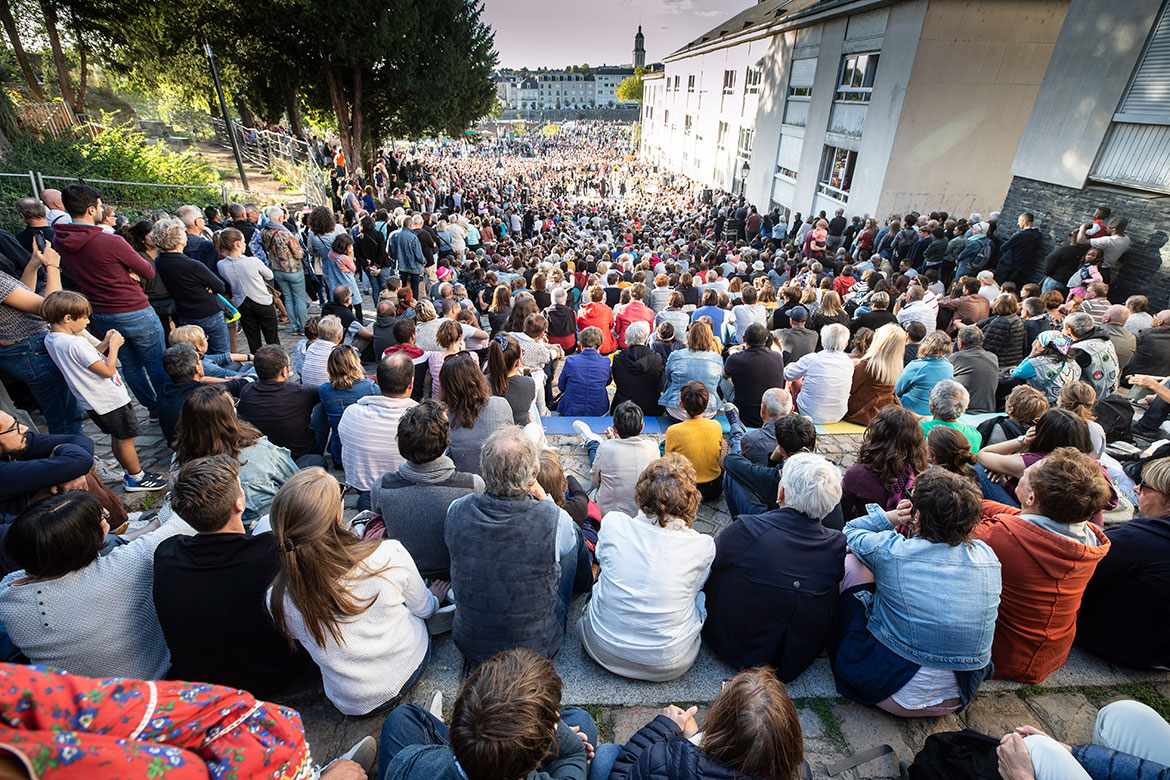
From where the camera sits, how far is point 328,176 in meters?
18.8

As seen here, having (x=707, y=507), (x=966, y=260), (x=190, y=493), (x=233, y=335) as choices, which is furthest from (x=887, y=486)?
(x=966, y=260)

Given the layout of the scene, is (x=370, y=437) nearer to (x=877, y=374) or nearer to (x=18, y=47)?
(x=877, y=374)

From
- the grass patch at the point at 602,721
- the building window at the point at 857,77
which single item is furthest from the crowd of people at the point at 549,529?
the building window at the point at 857,77

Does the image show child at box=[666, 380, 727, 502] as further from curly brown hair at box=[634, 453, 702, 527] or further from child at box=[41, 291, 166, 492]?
child at box=[41, 291, 166, 492]

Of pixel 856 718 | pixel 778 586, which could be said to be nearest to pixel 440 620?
pixel 778 586

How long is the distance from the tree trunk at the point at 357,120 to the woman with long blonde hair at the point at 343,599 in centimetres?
2211

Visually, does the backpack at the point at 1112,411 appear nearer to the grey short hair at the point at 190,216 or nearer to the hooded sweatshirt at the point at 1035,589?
the hooded sweatshirt at the point at 1035,589

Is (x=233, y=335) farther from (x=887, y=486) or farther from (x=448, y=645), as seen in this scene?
(x=887, y=486)

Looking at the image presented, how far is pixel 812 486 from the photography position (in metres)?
2.48

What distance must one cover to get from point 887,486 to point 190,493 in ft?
12.2

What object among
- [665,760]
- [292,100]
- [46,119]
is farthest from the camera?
[292,100]

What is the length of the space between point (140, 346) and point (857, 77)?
2018 centimetres

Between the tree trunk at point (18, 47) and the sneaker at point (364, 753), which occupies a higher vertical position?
the tree trunk at point (18, 47)

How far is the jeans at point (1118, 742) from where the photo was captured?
1.81 m
